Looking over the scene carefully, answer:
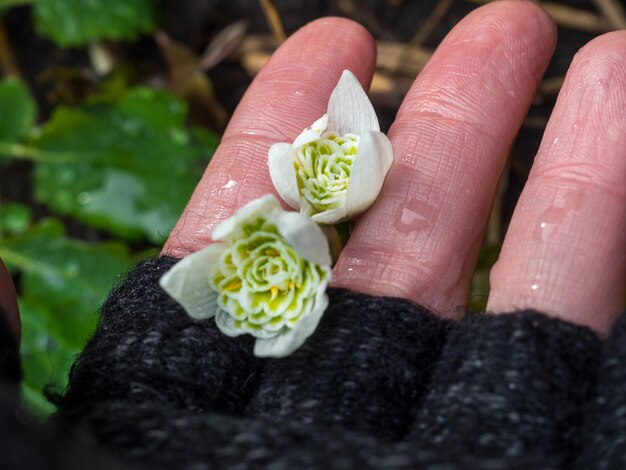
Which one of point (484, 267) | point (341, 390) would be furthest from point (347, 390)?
point (484, 267)

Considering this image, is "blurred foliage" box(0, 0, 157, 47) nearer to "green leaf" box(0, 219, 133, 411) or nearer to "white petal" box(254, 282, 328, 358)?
"green leaf" box(0, 219, 133, 411)

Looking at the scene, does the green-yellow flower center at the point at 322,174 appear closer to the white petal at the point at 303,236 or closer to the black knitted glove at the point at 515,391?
the white petal at the point at 303,236

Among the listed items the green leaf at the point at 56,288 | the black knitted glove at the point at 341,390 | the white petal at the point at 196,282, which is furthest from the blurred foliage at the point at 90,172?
the white petal at the point at 196,282

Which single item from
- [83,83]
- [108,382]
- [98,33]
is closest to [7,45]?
[83,83]

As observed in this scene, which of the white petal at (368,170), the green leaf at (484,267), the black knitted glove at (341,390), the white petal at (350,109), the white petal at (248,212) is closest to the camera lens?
the black knitted glove at (341,390)

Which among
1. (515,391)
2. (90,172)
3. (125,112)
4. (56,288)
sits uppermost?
(515,391)

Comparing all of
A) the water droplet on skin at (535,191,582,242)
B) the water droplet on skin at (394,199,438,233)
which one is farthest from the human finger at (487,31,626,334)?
the water droplet on skin at (394,199,438,233)

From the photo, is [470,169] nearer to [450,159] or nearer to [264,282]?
[450,159]
